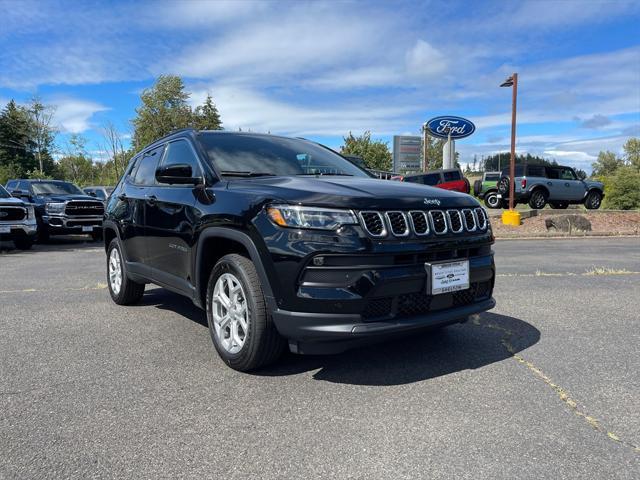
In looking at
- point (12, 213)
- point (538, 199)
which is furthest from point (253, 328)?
point (538, 199)

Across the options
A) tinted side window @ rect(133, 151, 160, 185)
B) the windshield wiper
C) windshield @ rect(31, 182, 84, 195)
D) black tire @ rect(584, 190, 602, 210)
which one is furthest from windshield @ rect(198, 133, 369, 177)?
black tire @ rect(584, 190, 602, 210)

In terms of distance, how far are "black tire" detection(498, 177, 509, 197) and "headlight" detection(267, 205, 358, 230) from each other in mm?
19194

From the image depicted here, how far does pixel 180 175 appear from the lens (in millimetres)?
4176

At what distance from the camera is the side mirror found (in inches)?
160

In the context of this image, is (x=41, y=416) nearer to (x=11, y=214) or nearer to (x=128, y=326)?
(x=128, y=326)

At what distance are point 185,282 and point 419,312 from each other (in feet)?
6.55

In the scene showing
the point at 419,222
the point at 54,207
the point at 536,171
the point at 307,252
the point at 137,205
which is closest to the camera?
the point at 307,252

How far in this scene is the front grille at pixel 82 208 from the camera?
14.7 meters

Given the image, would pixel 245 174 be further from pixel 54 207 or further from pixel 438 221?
pixel 54 207

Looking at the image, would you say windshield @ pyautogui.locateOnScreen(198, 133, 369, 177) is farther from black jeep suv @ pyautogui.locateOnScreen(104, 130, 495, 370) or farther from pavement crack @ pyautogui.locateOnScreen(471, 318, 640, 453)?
pavement crack @ pyautogui.locateOnScreen(471, 318, 640, 453)

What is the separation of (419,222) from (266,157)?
1.62 metres

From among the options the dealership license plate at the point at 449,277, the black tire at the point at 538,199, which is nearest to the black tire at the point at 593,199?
the black tire at the point at 538,199

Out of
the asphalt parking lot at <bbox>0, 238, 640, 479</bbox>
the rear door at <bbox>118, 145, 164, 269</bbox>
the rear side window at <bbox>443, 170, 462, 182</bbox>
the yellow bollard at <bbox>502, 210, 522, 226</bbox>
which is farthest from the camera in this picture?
the rear side window at <bbox>443, 170, 462, 182</bbox>

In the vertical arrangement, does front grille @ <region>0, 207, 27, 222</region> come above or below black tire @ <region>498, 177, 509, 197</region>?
below
